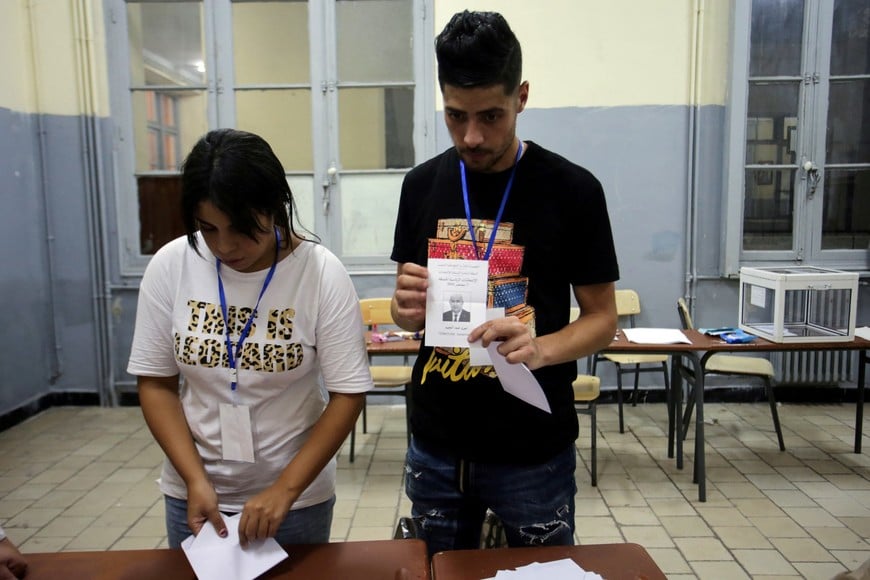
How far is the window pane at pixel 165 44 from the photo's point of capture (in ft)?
13.9

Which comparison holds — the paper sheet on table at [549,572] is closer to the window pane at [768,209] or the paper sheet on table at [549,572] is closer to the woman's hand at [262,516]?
the woman's hand at [262,516]

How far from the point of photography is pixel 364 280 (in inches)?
170

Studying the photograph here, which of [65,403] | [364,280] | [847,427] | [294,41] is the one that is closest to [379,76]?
[294,41]

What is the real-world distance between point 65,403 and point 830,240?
5583mm

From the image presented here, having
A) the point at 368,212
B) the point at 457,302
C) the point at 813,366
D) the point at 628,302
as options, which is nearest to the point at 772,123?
the point at 628,302

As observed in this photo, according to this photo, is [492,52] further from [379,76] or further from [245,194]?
[379,76]

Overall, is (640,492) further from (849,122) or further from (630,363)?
(849,122)

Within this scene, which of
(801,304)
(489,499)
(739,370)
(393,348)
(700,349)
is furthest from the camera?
(739,370)

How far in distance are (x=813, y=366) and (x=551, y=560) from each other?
4.01 metres

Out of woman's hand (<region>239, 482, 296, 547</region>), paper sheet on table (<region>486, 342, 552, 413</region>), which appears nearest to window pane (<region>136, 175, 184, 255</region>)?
woman's hand (<region>239, 482, 296, 547</region>)

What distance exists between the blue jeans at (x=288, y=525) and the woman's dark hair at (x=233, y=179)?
0.56 m

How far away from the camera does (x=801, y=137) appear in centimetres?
418

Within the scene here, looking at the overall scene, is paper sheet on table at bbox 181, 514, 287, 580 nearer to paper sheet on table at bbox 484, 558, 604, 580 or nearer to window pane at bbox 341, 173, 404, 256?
paper sheet on table at bbox 484, 558, 604, 580

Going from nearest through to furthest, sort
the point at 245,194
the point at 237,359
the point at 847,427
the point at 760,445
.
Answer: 1. the point at 245,194
2. the point at 237,359
3. the point at 760,445
4. the point at 847,427
